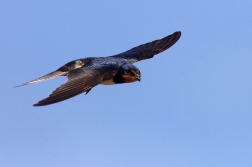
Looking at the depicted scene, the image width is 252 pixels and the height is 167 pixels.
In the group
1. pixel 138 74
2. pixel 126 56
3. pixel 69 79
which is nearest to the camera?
pixel 69 79

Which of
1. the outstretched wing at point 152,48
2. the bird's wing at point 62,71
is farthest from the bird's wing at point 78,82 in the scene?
the outstretched wing at point 152,48

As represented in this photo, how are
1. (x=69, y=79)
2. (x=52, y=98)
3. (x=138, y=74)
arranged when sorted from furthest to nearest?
(x=138, y=74)
(x=69, y=79)
(x=52, y=98)

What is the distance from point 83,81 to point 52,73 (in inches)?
83.9

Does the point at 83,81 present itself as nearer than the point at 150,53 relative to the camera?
Yes

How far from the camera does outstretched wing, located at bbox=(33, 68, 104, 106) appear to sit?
1388cm

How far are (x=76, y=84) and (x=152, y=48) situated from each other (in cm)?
502

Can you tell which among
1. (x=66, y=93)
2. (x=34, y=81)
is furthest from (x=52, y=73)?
(x=66, y=93)

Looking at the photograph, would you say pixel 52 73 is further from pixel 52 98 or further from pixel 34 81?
pixel 52 98

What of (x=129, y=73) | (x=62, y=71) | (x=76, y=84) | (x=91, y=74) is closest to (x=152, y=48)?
(x=62, y=71)

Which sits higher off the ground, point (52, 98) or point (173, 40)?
point (173, 40)

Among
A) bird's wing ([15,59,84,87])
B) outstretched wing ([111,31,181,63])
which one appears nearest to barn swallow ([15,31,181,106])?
bird's wing ([15,59,84,87])

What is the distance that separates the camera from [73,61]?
56.6ft

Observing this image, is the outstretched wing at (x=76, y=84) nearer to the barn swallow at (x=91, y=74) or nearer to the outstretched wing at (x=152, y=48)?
the barn swallow at (x=91, y=74)

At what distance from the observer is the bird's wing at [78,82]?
45.8 feet
